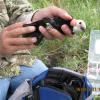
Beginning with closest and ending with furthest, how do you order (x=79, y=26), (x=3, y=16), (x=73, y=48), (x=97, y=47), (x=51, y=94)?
(x=79, y=26) < (x=51, y=94) < (x=3, y=16) < (x=97, y=47) < (x=73, y=48)

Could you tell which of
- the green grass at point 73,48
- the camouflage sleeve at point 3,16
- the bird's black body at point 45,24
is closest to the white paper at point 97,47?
the green grass at point 73,48

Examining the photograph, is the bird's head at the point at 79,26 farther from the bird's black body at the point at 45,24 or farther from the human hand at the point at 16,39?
the human hand at the point at 16,39

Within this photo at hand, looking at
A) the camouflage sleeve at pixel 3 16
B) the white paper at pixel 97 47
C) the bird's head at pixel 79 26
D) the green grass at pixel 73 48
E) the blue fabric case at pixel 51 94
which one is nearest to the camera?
the bird's head at pixel 79 26

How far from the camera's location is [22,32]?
6.47ft

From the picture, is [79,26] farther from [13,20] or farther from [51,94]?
[13,20]

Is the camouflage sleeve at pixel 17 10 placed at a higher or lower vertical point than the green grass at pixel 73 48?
higher

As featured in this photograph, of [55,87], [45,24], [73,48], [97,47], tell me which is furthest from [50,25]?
[73,48]

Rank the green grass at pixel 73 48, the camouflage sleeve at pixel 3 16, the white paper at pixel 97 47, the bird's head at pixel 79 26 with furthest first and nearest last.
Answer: the green grass at pixel 73 48, the white paper at pixel 97 47, the camouflage sleeve at pixel 3 16, the bird's head at pixel 79 26

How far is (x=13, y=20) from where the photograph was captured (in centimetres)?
255

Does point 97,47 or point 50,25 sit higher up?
point 50,25

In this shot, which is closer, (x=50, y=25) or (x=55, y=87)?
(x=50, y=25)

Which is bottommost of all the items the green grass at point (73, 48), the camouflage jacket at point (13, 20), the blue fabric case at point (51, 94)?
the green grass at point (73, 48)

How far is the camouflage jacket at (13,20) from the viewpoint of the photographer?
2.49 metres

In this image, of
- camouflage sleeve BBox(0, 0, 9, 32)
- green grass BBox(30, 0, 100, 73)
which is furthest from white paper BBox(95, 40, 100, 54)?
camouflage sleeve BBox(0, 0, 9, 32)
